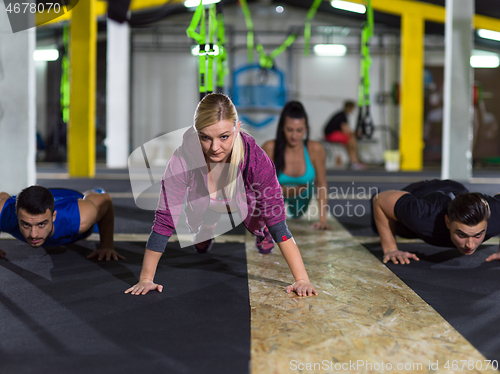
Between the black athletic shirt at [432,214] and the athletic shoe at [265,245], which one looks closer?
the black athletic shirt at [432,214]

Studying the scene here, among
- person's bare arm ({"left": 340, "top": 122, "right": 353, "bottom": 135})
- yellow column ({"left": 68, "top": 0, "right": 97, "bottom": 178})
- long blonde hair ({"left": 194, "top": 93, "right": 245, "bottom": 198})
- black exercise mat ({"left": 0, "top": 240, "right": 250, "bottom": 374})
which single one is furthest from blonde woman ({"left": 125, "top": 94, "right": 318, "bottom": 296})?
person's bare arm ({"left": 340, "top": 122, "right": 353, "bottom": 135})

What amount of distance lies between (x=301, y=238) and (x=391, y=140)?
9.75 meters

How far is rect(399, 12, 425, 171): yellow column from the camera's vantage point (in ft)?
32.7

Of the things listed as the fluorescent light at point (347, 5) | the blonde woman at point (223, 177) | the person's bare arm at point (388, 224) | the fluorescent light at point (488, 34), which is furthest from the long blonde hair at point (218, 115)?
the fluorescent light at point (488, 34)

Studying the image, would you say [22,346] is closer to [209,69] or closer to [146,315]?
[146,315]

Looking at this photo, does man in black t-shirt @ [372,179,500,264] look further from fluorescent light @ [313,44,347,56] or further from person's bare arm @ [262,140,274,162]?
fluorescent light @ [313,44,347,56]

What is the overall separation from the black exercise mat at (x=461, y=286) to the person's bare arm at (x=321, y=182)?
58 cm

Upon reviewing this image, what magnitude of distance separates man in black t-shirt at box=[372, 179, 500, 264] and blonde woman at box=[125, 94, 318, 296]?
0.76 m

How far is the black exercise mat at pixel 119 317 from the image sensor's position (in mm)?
1294

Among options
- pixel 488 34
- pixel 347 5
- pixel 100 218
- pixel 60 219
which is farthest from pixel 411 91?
pixel 60 219

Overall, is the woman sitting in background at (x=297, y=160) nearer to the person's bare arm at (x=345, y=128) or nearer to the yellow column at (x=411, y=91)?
the yellow column at (x=411, y=91)

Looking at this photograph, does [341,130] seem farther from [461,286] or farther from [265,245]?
[461,286]

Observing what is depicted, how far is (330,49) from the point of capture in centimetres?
1188

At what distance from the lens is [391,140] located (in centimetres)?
1212
